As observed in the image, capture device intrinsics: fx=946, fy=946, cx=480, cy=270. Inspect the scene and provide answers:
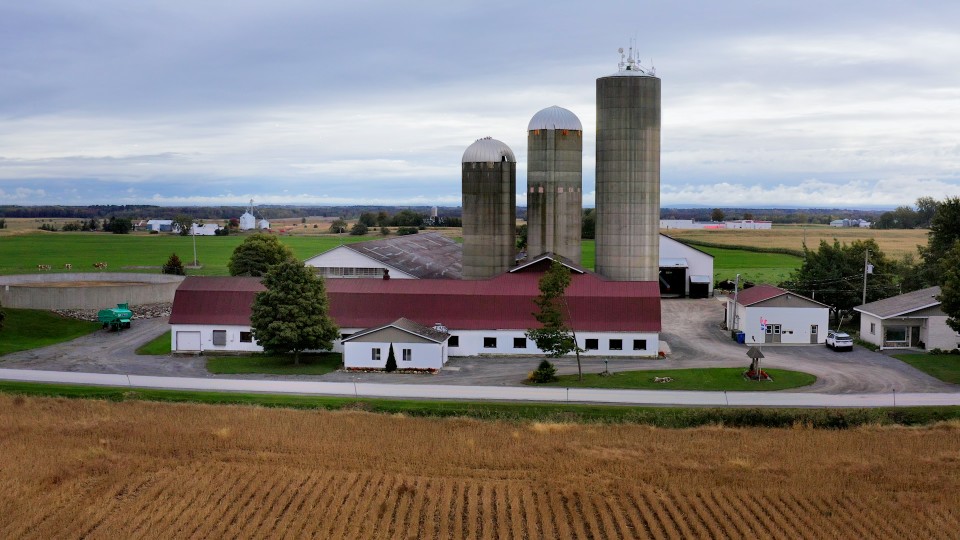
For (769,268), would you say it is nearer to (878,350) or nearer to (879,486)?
(878,350)

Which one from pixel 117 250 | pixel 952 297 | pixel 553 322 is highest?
pixel 117 250

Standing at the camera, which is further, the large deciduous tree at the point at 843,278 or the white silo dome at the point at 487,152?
the large deciduous tree at the point at 843,278

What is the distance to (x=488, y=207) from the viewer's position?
2389 inches

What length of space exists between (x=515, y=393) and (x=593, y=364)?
400 inches

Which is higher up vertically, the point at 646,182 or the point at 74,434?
the point at 646,182

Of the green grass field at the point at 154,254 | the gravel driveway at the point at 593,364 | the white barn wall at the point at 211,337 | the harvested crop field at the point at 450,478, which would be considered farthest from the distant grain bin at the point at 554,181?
the green grass field at the point at 154,254

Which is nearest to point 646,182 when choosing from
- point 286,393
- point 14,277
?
point 286,393

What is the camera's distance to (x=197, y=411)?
3847cm

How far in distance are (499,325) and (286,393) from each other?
15391 millimetres

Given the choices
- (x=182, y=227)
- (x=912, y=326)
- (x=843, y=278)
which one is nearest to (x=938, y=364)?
(x=912, y=326)

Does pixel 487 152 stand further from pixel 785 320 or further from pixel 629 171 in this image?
pixel 785 320

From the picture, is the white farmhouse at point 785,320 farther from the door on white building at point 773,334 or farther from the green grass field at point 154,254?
the green grass field at point 154,254

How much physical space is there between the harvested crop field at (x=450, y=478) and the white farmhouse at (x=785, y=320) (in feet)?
66.2

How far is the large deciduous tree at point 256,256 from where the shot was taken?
7669cm
